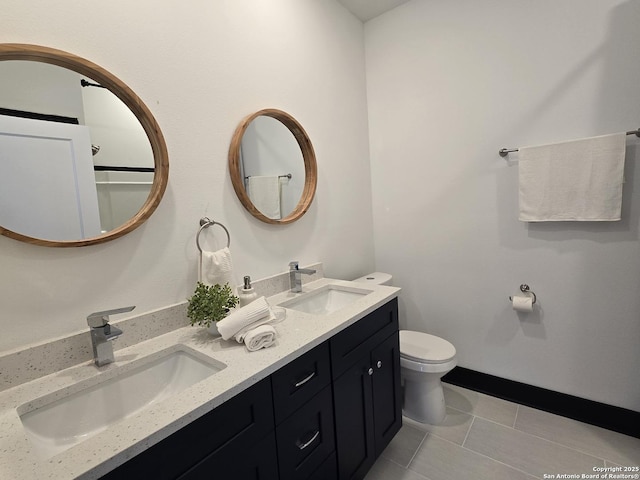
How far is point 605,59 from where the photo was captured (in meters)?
1.55

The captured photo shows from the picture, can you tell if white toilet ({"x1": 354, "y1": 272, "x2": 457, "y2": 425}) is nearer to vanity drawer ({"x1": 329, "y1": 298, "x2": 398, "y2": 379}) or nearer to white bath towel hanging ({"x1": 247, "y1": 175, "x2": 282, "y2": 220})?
vanity drawer ({"x1": 329, "y1": 298, "x2": 398, "y2": 379})

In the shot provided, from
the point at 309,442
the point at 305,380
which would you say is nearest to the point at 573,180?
the point at 305,380

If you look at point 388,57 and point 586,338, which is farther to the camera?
point 388,57

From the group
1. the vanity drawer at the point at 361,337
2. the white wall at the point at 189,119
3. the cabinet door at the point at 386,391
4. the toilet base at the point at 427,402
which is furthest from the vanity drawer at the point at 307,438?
the toilet base at the point at 427,402

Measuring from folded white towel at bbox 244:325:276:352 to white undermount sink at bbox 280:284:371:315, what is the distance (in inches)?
20.9

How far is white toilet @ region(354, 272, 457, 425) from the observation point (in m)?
1.75

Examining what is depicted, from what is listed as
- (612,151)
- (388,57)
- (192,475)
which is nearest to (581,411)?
(612,151)

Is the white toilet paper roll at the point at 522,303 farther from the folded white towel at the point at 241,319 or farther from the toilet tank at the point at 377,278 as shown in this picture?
the folded white towel at the point at 241,319

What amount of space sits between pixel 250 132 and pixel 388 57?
52.9 inches

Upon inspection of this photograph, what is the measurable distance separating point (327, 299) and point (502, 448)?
120 centimetres

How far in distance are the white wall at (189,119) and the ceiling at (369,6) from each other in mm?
72

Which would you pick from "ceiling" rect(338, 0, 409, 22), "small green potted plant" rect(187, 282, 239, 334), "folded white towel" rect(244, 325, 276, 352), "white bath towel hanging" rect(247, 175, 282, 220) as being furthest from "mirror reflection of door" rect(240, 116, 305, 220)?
"ceiling" rect(338, 0, 409, 22)

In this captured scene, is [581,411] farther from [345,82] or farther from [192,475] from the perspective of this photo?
[345,82]

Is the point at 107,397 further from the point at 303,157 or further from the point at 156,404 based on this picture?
the point at 303,157
